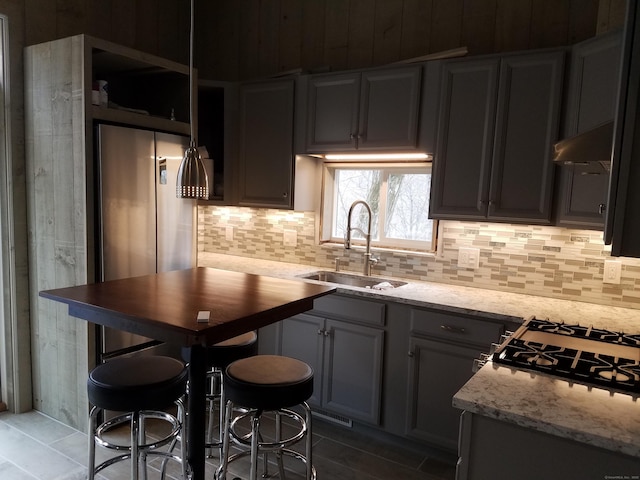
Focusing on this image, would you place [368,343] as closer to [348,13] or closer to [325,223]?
[325,223]

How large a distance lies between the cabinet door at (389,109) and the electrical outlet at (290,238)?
1.00 metres

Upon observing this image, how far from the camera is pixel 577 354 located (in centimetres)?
158

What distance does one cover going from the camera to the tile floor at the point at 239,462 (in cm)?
238

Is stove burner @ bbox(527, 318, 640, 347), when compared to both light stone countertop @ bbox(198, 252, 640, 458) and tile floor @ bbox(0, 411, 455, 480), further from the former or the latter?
tile floor @ bbox(0, 411, 455, 480)

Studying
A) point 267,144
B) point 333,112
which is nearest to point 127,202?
point 267,144

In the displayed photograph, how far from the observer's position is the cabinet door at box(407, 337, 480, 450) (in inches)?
95.9

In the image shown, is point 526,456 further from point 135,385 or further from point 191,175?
point 191,175

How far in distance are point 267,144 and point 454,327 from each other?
184 centimetres

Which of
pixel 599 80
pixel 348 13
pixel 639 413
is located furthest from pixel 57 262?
pixel 599 80

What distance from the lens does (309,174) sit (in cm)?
343

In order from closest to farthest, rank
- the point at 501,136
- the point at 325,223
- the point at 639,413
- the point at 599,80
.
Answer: the point at 639,413, the point at 599,80, the point at 501,136, the point at 325,223

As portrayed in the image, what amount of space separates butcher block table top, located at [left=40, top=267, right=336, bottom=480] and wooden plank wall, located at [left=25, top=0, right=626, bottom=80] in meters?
1.87

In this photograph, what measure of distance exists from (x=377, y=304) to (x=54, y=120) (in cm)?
216

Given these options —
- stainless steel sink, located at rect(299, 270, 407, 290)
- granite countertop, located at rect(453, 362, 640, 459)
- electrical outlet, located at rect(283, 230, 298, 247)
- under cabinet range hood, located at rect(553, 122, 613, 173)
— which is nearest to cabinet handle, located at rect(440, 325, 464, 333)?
stainless steel sink, located at rect(299, 270, 407, 290)
